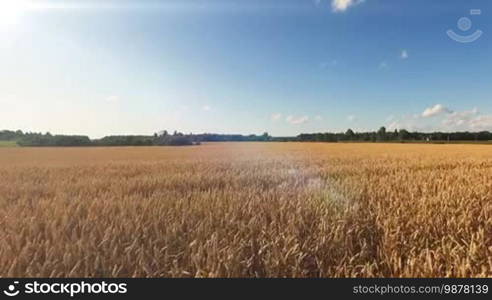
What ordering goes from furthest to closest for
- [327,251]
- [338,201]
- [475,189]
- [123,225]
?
1. [475,189]
2. [338,201]
3. [123,225]
4. [327,251]

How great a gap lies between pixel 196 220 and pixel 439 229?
2584 millimetres

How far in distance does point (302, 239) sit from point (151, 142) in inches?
2347

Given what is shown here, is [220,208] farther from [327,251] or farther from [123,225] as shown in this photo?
[327,251]

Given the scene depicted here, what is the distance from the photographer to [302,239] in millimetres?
2898

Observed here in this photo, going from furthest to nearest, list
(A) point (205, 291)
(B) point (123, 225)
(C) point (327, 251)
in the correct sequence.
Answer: (B) point (123, 225) → (C) point (327, 251) → (A) point (205, 291)

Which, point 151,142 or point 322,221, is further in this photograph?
point 151,142

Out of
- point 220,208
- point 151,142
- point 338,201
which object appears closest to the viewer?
point 220,208

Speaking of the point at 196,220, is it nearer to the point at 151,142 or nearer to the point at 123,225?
the point at 123,225

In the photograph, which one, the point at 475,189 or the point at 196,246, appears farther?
the point at 475,189

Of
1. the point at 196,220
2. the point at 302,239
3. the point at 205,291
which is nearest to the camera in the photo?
the point at 205,291

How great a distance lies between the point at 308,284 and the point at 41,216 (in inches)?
121

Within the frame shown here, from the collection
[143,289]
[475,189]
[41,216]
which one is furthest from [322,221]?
[475,189]

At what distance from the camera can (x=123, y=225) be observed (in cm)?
309

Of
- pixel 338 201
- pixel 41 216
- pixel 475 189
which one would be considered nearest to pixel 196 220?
pixel 41 216
